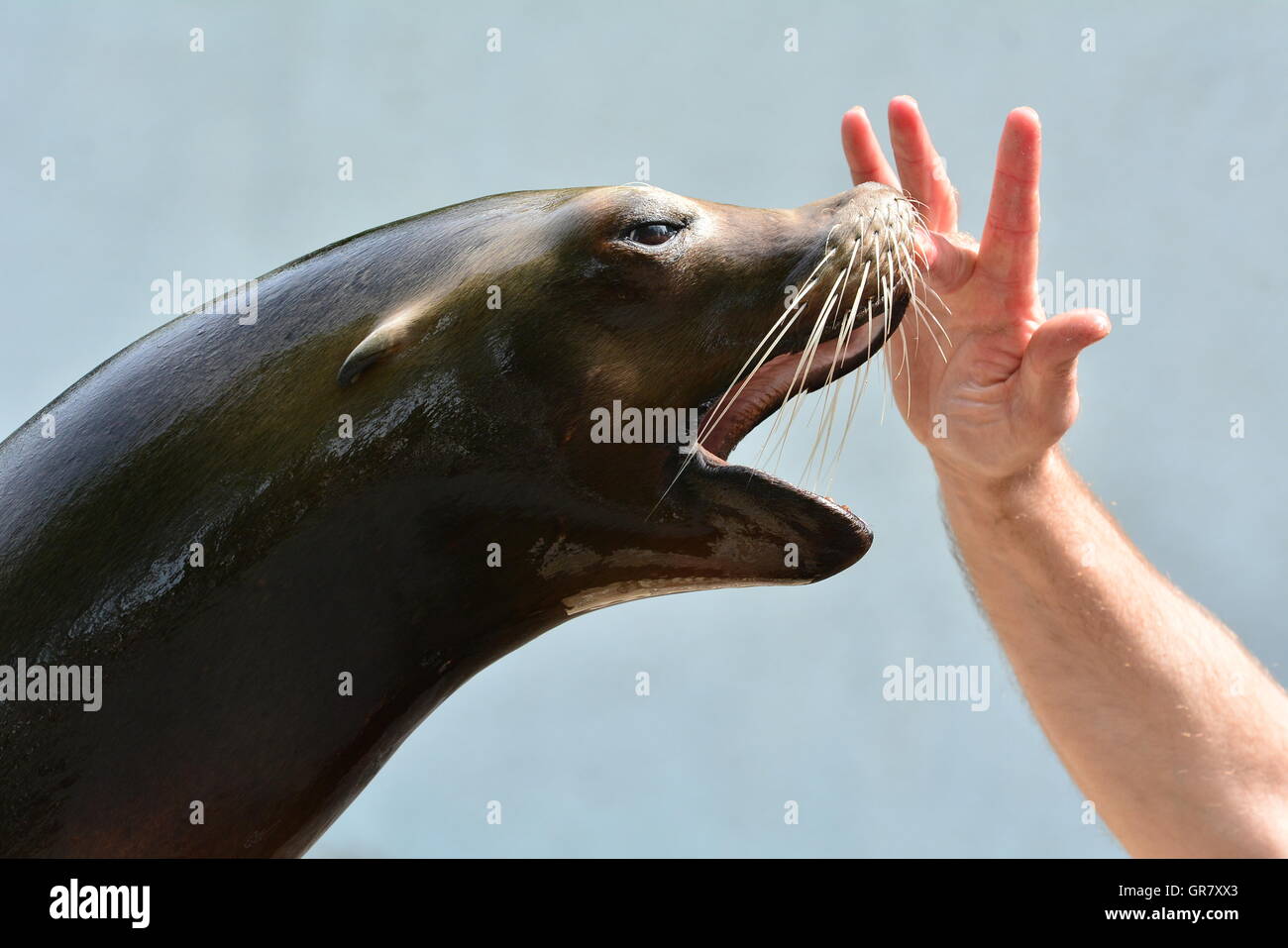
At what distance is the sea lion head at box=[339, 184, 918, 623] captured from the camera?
1.97 meters

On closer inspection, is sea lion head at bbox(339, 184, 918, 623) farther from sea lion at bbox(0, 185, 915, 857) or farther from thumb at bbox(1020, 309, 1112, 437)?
thumb at bbox(1020, 309, 1112, 437)

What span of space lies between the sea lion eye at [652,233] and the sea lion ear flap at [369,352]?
40cm

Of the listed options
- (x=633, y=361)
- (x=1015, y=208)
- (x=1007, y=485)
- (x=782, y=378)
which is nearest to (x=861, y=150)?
(x=1015, y=208)

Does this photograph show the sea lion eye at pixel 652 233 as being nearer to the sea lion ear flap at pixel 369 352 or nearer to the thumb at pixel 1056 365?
the sea lion ear flap at pixel 369 352

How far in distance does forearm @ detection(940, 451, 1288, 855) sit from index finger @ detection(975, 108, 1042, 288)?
62cm

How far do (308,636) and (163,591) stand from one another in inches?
8.3

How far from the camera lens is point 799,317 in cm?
212

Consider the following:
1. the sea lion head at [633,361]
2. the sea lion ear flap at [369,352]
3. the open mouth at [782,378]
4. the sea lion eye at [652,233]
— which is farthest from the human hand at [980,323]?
the sea lion ear flap at [369,352]

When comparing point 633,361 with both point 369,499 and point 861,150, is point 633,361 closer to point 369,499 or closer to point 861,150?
point 369,499

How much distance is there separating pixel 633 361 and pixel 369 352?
40cm

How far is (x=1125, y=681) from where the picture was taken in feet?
12.2

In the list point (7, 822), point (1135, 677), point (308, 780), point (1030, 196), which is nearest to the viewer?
point (7, 822)

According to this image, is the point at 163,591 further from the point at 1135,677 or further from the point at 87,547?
the point at 1135,677
